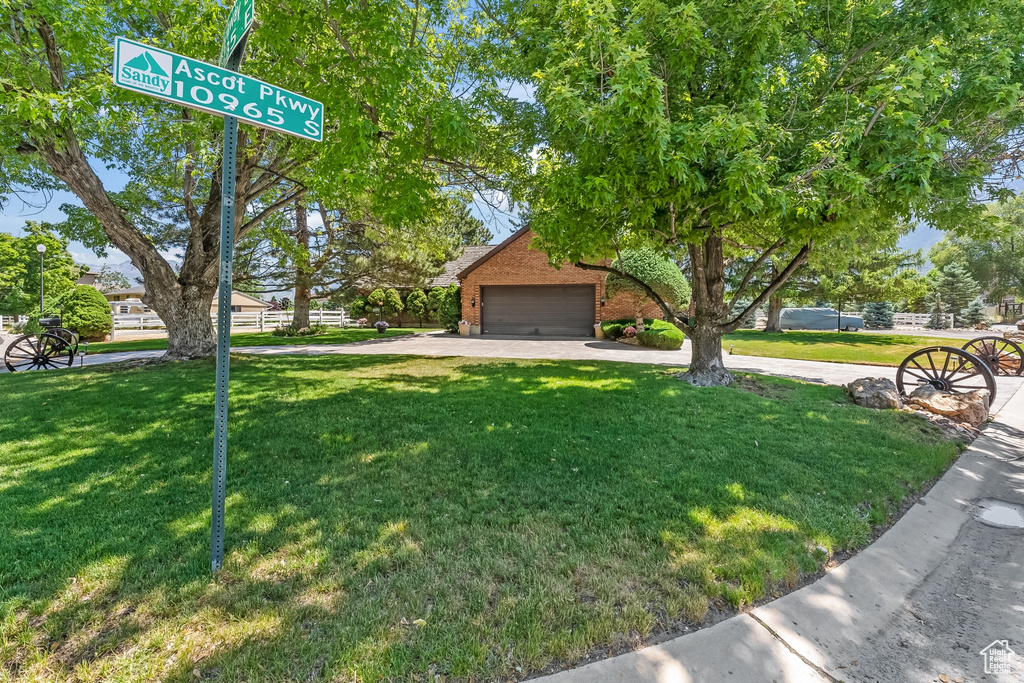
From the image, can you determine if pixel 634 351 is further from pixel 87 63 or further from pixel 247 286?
pixel 247 286

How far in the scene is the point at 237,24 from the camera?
85.5 inches

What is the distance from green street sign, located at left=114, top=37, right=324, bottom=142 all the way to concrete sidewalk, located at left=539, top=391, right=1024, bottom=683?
9.59 ft

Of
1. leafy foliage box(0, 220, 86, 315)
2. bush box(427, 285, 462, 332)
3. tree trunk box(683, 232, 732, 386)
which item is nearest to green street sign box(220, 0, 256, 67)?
tree trunk box(683, 232, 732, 386)

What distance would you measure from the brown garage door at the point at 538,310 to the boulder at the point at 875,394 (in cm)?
1268

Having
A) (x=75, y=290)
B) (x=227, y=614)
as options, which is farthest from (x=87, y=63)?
(x=75, y=290)

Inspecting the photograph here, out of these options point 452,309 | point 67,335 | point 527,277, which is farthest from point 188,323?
point 527,277

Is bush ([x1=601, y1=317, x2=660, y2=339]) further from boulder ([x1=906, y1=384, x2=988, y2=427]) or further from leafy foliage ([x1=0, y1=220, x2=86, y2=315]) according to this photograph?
leafy foliage ([x1=0, y1=220, x2=86, y2=315])

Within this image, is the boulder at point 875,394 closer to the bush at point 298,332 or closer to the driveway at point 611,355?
the driveway at point 611,355

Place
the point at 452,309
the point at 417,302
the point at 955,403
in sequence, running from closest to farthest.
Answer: the point at 955,403 < the point at 452,309 < the point at 417,302

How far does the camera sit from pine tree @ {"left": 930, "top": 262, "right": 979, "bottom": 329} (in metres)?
29.6

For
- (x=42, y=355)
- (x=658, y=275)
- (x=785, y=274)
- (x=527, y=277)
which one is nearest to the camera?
(x=785, y=274)

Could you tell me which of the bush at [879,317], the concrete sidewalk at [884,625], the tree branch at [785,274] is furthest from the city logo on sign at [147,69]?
the bush at [879,317]

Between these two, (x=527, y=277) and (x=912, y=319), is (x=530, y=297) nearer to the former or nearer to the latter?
(x=527, y=277)

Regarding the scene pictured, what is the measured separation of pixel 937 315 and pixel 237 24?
39.1m
